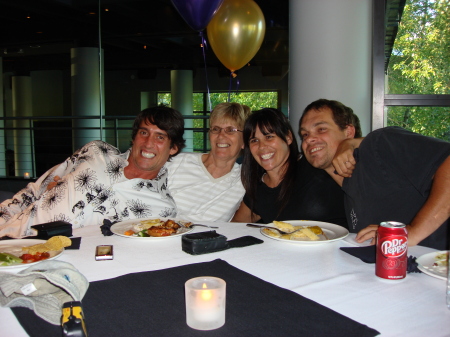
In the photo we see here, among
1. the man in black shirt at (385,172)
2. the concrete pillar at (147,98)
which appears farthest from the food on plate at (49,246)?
the concrete pillar at (147,98)

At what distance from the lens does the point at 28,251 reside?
3.99 ft

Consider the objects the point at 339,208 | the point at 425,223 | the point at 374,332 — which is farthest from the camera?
the point at 339,208

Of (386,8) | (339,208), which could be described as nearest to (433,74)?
(386,8)

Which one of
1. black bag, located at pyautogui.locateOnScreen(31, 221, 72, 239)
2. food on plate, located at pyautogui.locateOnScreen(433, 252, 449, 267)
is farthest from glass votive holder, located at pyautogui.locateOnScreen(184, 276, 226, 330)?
black bag, located at pyautogui.locateOnScreen(31, 221, 72, 239)

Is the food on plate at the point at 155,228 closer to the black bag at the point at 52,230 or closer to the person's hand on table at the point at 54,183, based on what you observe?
the black bag at the point at 52,230

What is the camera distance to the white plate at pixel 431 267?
1.03m

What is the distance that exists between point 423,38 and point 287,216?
2.34 metres

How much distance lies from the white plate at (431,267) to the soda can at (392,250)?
0.07 m

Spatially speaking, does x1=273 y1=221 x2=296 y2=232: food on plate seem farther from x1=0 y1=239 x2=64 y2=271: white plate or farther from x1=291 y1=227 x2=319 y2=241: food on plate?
x1=0 y1=239 x2=64 y2=271: white plate

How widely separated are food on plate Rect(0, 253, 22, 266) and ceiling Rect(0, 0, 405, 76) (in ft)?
17.0

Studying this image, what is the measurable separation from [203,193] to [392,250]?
1.19 metres

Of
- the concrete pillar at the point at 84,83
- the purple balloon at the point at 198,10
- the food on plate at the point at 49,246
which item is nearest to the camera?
the food on plate at the point at 49,246

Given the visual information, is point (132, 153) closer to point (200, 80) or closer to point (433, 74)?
point (433, 74)

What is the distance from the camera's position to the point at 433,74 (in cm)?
326
